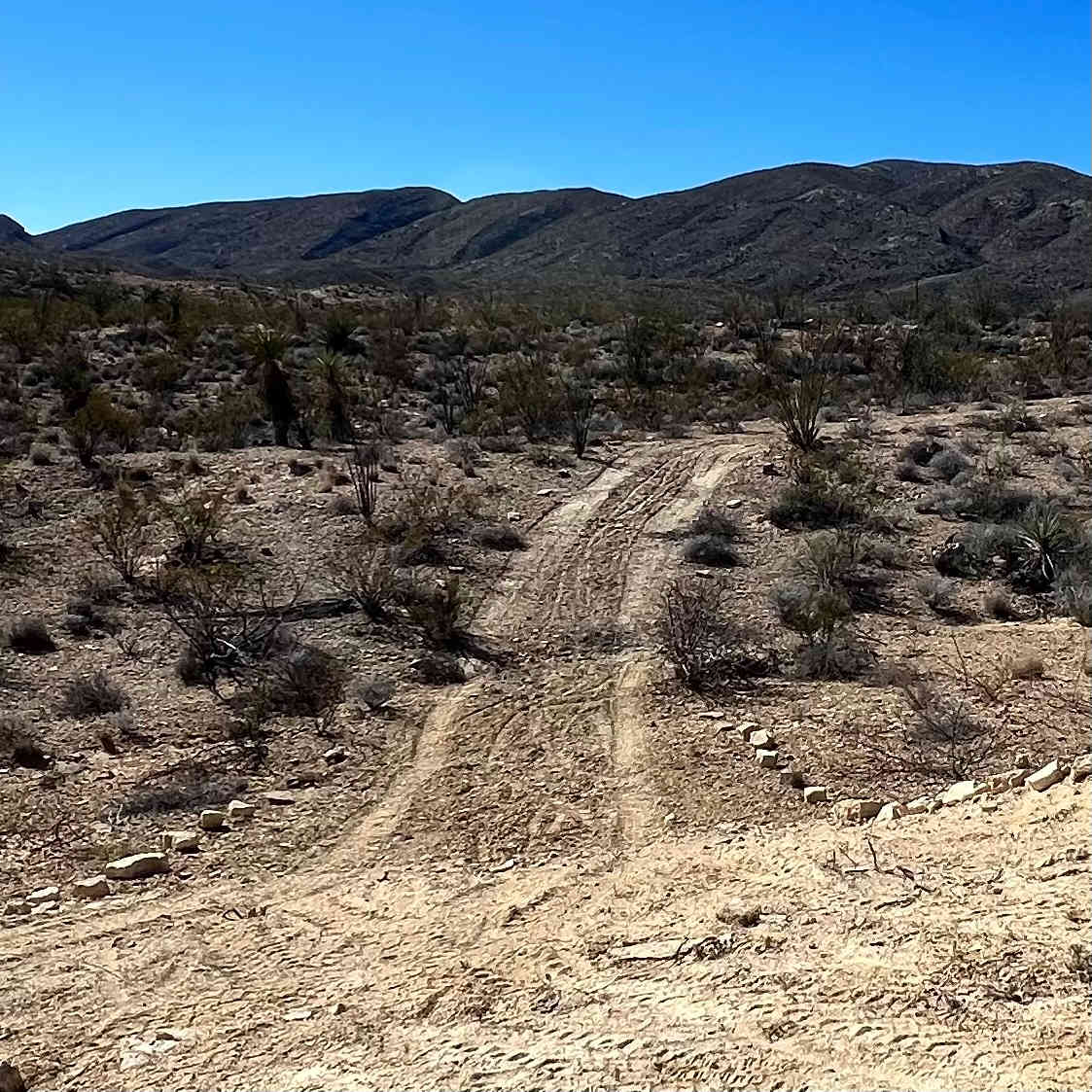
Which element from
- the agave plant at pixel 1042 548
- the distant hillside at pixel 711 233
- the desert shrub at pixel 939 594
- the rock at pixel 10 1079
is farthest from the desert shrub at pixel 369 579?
→ the distant hillside at pixel 711 233

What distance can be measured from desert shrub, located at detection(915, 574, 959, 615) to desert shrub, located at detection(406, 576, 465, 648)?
4756 mm

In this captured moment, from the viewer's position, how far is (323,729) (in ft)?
27.3

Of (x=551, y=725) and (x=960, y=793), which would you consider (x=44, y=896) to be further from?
(x=960, y=793)

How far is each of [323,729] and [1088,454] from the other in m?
13.2

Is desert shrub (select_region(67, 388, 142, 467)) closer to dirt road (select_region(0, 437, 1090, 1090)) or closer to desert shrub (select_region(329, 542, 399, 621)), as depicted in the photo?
desert shrub (select_region(329, 542, 399, 621))

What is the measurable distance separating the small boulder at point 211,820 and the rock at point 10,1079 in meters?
2.32

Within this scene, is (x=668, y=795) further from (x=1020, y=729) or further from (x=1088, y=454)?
(x=1088, y=454)

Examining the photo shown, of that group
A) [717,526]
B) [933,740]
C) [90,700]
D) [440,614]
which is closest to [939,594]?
[717,526]

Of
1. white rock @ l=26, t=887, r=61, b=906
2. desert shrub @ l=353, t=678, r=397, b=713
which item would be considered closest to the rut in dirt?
desert shrub @ l=353, t=678, r=397, b=713

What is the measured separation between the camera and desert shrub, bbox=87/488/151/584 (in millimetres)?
11594

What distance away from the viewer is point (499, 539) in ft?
42.2

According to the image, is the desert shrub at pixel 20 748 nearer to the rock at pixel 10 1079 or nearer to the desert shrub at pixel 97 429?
the rock at pixel 10 1079

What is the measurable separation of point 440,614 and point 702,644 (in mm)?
2528

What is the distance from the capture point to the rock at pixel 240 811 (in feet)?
23.0
